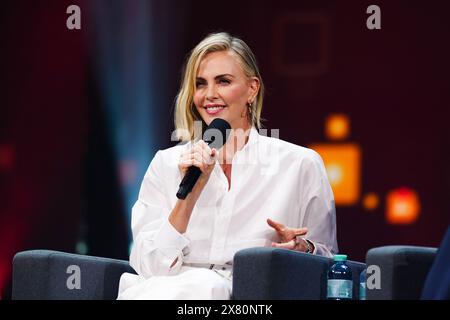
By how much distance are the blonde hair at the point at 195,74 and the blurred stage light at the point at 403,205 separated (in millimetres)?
1498

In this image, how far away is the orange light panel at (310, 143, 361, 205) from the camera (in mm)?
4578

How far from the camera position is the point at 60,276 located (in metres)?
3.05

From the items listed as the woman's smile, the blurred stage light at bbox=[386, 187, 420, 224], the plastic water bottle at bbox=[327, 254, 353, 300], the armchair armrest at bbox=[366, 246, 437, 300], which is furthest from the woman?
the blurred stage light at bbox=[386, 187, 420, 224]

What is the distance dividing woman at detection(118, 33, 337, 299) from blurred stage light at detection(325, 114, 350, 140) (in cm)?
136

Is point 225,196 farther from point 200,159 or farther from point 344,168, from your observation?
Answer: point 344,168

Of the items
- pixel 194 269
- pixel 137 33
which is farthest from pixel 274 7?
pixel 194 269

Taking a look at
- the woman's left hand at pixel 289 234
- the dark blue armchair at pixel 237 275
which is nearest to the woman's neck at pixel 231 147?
the woman's left hand at pixel 289 234

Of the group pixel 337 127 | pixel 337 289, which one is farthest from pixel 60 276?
pixel 337 127

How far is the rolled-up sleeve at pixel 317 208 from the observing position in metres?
3.01

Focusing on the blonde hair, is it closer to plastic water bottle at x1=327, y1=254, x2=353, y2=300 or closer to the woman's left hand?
the woman's left hand

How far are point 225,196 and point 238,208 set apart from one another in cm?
7

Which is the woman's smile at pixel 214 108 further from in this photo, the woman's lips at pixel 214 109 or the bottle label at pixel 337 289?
the bottle label at pixel 337 289

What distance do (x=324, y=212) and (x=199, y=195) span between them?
448 mm
